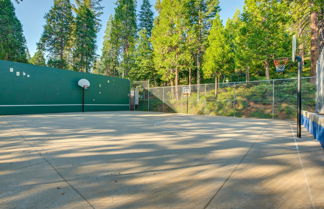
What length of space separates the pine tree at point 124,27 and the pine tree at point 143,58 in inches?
79.4

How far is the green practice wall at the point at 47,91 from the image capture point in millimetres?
13211

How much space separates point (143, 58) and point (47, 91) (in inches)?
501

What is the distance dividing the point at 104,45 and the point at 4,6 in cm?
1458

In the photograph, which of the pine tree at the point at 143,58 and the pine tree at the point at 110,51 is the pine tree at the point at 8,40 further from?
the pine tree at the point at 143,58

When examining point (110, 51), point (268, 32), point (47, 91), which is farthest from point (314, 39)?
point (110, 51)

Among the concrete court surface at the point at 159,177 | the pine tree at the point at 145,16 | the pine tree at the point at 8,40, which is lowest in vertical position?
the concrete court surface at the point at 159,177

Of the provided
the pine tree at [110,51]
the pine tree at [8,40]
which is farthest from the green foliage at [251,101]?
the pine tree at [8,40]

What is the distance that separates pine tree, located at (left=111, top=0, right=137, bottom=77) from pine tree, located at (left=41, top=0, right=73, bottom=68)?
7075mm

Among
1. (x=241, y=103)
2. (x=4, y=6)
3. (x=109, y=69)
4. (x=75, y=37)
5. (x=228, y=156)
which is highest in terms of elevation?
(x=4, y=6)

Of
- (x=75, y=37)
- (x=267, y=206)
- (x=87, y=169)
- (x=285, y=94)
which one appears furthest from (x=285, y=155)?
(x=75, y=37)

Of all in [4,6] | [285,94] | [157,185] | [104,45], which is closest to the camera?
[157,185]

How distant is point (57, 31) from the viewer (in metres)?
27.4

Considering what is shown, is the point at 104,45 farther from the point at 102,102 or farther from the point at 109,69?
the point at 102,102

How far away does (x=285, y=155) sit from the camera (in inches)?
137
